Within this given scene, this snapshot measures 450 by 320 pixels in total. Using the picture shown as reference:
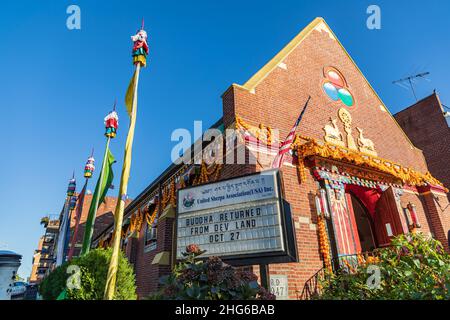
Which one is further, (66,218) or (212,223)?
(66,218)

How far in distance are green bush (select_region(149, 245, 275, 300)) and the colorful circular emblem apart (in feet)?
36.0

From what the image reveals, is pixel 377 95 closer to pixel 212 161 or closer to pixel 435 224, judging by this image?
pixel 435 224

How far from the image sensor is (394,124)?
14875 millimetres

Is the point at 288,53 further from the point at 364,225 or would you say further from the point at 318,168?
the point at 364,225

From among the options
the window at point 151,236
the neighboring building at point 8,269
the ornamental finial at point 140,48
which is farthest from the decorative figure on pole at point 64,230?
the ornamental finial at point 140,48

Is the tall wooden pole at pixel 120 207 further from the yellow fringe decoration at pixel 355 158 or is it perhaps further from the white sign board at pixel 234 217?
the yellow fringe decoration at pixel 355 158
